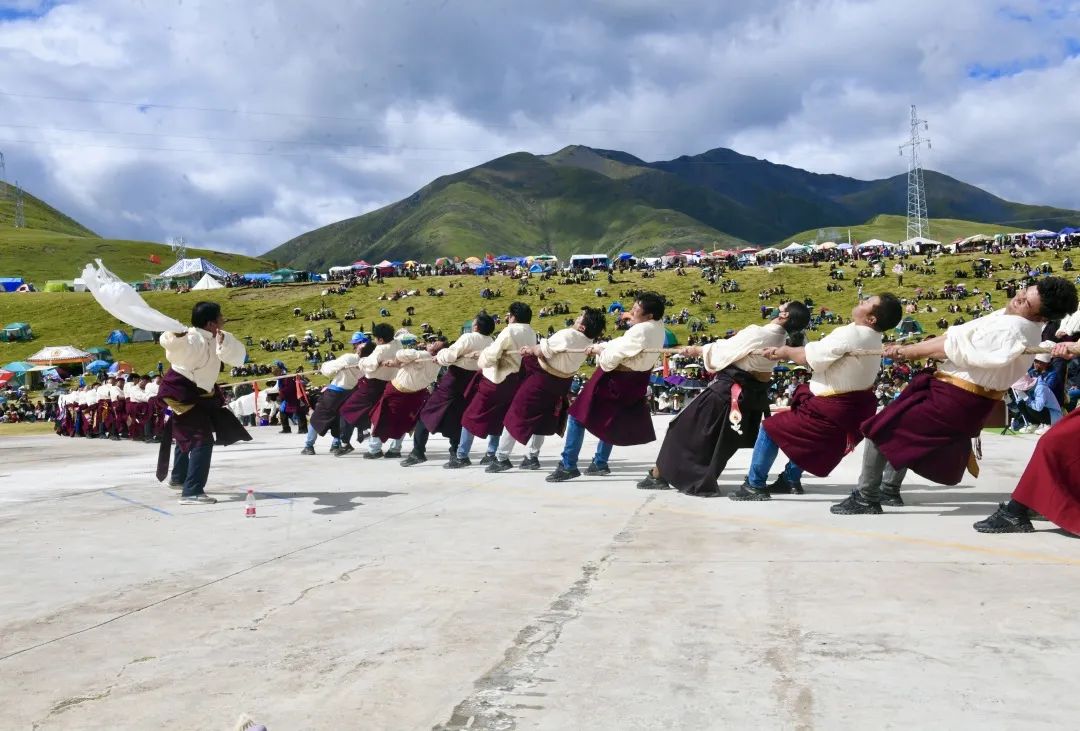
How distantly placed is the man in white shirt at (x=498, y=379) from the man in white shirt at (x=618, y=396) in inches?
57.6

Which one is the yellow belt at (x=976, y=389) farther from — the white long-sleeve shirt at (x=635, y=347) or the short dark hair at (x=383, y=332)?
the short dark hair at (x=383, y=332)

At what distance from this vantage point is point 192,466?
873cm

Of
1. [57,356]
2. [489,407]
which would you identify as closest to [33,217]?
[57,356]

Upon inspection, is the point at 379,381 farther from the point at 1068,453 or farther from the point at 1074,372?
the point at 1074,372

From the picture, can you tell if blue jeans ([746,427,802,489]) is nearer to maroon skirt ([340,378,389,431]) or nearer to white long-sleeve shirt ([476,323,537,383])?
white long-sleeve shirt ([476,323,537,383])

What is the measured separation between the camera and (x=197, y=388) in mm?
8766

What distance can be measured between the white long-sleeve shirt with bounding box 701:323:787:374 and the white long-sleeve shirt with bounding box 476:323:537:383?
315cm

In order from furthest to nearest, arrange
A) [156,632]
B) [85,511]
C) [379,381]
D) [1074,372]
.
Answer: [1074,372]
[379,381]
[85,511]
[156,632]

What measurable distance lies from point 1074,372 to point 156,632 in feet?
48.4

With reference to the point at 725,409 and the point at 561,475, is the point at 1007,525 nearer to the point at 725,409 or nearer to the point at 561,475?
the point at 725,409

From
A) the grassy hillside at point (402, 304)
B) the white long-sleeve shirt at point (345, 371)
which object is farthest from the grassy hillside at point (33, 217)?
the white long-sleeve shirt at point (345, 371)

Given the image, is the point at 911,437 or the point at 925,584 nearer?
the point at 925,584

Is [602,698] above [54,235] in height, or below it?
below

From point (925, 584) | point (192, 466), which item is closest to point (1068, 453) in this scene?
point (925, 584)
